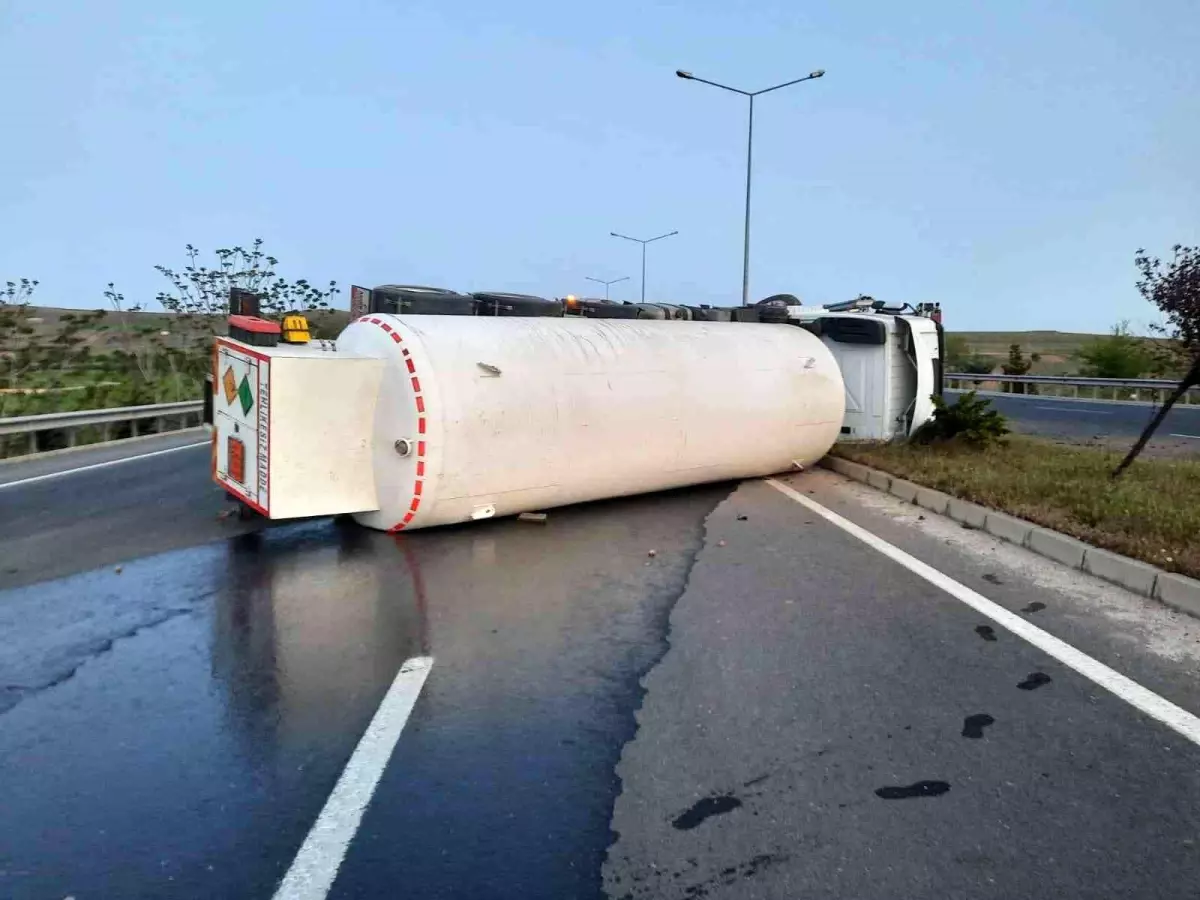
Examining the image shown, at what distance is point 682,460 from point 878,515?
2.05m

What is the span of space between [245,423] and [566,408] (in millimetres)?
2751

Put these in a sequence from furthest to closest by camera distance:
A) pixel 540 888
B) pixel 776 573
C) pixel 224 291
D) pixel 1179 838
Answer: pixel 224 291, pixel 776 573, pixel 1179 838, pixel 540 888

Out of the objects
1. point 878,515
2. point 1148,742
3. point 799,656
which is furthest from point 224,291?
point 1148,742

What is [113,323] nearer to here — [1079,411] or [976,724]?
[976,724]

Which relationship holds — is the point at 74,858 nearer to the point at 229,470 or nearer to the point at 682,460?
the point at 229,470

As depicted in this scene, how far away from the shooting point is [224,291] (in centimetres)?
2753

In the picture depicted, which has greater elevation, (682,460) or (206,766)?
(682,460)

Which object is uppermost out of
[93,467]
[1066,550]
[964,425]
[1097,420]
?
[964,425]

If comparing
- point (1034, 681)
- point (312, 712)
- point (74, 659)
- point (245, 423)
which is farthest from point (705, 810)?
point (245, 423)

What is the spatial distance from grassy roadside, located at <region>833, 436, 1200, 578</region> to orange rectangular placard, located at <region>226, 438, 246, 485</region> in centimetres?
682

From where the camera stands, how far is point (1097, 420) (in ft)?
81.1

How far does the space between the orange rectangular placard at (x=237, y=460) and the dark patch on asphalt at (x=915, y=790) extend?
625 cm

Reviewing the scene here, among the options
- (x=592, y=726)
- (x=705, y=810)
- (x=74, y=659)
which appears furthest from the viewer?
(x=74, y=659)

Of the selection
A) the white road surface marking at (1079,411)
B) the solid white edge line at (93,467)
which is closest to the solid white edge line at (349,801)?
the solid white edge line at (93,467)
